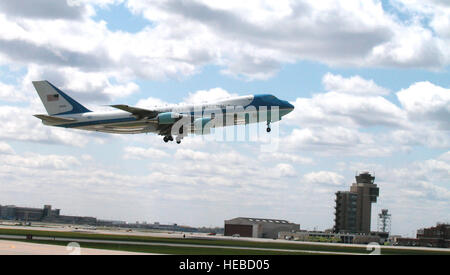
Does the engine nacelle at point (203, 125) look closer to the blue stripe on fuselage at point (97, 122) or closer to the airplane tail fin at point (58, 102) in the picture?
the blue stripe on fuselage at point (97, 122)

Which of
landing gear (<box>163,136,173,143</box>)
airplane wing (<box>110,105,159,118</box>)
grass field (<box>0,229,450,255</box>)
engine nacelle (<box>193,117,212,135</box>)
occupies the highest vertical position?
Answer: airplane wing (<box>110,105,159,118</box>)

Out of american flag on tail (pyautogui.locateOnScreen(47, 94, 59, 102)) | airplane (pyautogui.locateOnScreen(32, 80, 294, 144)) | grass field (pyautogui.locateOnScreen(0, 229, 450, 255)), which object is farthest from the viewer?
american flag on tail (pyautogui.locateOnScreen(47, 94, 59, 102))

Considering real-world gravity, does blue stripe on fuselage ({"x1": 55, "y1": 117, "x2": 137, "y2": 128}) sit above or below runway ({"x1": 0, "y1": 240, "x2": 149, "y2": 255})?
above

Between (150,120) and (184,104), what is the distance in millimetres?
5941

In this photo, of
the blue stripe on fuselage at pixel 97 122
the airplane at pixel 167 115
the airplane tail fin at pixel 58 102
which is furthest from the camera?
the airplane tail fin at pixel 58 102

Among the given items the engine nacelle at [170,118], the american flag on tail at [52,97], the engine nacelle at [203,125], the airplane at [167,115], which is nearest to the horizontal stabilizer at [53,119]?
the airplane at [167,115]

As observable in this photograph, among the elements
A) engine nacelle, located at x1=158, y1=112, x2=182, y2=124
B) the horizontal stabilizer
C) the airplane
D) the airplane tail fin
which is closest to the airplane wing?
the airplane

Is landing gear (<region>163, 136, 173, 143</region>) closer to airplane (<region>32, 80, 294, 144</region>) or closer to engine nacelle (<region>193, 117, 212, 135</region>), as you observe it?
airplane (<region>32, 80, 294, 144</region>)

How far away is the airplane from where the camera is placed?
297 feet

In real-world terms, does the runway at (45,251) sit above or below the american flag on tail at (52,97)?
below

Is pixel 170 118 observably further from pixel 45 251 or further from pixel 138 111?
pixel 45 251

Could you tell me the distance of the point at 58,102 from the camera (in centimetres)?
9794

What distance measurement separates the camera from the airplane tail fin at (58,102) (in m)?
96.9

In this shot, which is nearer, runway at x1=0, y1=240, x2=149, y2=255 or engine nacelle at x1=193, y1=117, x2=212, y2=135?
runway at x1=0, y1=240, x2=149, y2=255
